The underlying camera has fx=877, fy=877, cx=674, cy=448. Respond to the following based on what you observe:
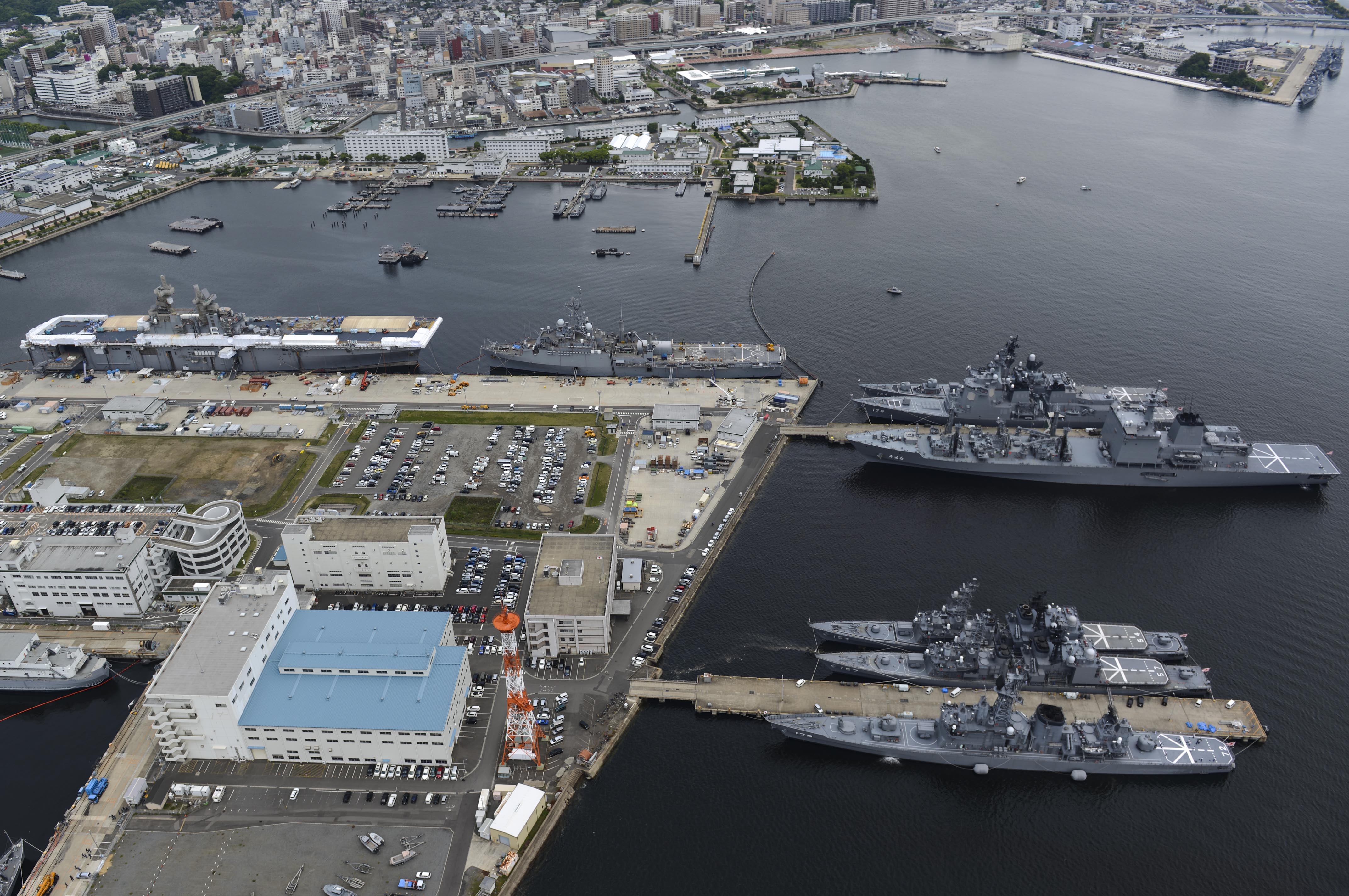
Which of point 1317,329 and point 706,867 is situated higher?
point 1317,329

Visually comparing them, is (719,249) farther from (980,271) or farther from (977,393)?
(977,393)

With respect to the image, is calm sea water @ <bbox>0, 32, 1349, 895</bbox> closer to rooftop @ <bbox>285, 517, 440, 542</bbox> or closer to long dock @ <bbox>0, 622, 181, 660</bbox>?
long dock @ <bbox>0, 622, 181, 660</bbox>

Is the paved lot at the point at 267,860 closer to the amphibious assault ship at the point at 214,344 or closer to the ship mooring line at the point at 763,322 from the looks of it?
the amphibious assault ship at the point at 214,344

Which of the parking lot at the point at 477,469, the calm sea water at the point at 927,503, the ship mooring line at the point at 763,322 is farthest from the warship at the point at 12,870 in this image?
the ship mooring line at the point at 763,322

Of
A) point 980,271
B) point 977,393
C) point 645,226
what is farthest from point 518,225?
point 977,393

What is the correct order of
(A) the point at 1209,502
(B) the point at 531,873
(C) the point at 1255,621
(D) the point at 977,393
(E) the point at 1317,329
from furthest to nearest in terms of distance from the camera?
(E) the point at 1317,329
(D) the point at 977,393
(A) the point at 1209,502
(C) the point at 1255,621
(B) the point at 531,873

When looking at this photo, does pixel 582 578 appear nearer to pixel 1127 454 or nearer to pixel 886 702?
pixel 886 702

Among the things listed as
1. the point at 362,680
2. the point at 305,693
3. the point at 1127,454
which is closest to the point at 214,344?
the point at 305,693
